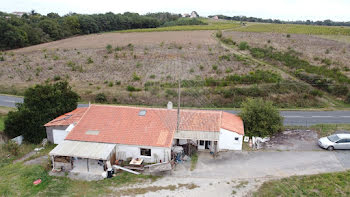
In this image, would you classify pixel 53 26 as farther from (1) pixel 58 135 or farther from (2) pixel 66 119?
(1) pixel 58 135

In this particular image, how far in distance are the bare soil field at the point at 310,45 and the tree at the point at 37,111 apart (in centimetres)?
4421

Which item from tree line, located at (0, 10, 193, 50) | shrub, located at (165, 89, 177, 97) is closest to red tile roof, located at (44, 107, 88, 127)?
shrub, located at (165, 89, 177, 97)

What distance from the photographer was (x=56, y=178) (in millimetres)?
18938

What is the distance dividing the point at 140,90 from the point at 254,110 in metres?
19.2

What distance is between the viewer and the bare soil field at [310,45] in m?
47.7

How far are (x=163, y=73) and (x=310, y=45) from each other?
35830 mm

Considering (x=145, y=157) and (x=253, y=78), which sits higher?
(x=253, y=78)

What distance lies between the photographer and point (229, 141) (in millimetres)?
22781

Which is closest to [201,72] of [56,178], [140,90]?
[140,90]

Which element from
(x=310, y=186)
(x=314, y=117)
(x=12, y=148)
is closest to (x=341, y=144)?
(x=310, y=186)

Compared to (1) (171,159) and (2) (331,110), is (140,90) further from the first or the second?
(2) (331,110)

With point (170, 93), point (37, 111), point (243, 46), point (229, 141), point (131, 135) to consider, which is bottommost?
point (229, 141)

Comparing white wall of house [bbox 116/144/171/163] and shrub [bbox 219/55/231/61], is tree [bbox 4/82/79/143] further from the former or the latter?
shrub [bbox 219/55/231/61]

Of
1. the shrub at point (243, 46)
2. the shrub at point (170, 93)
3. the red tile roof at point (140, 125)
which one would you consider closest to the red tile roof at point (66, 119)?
the red tile roof at point (140, 125)
